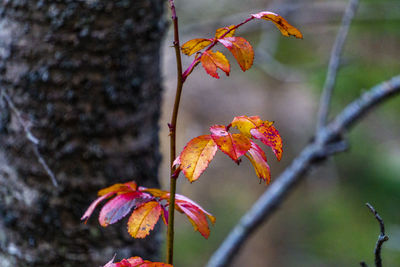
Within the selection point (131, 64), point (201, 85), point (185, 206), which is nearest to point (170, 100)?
point (201, 85)

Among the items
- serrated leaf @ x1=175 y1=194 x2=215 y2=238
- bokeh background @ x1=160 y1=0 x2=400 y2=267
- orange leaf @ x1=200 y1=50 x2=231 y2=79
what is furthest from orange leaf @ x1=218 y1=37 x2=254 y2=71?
bokeh background @ x1=160 y1=0 x2=400 y2=267

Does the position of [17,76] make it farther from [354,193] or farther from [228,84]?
[228,84]

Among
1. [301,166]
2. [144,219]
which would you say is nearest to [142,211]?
[144,219]

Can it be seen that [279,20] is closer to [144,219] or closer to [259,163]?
[259,163]

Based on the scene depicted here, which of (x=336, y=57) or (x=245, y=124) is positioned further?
(x=336, y=57)

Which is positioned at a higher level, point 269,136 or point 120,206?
point 269,136
